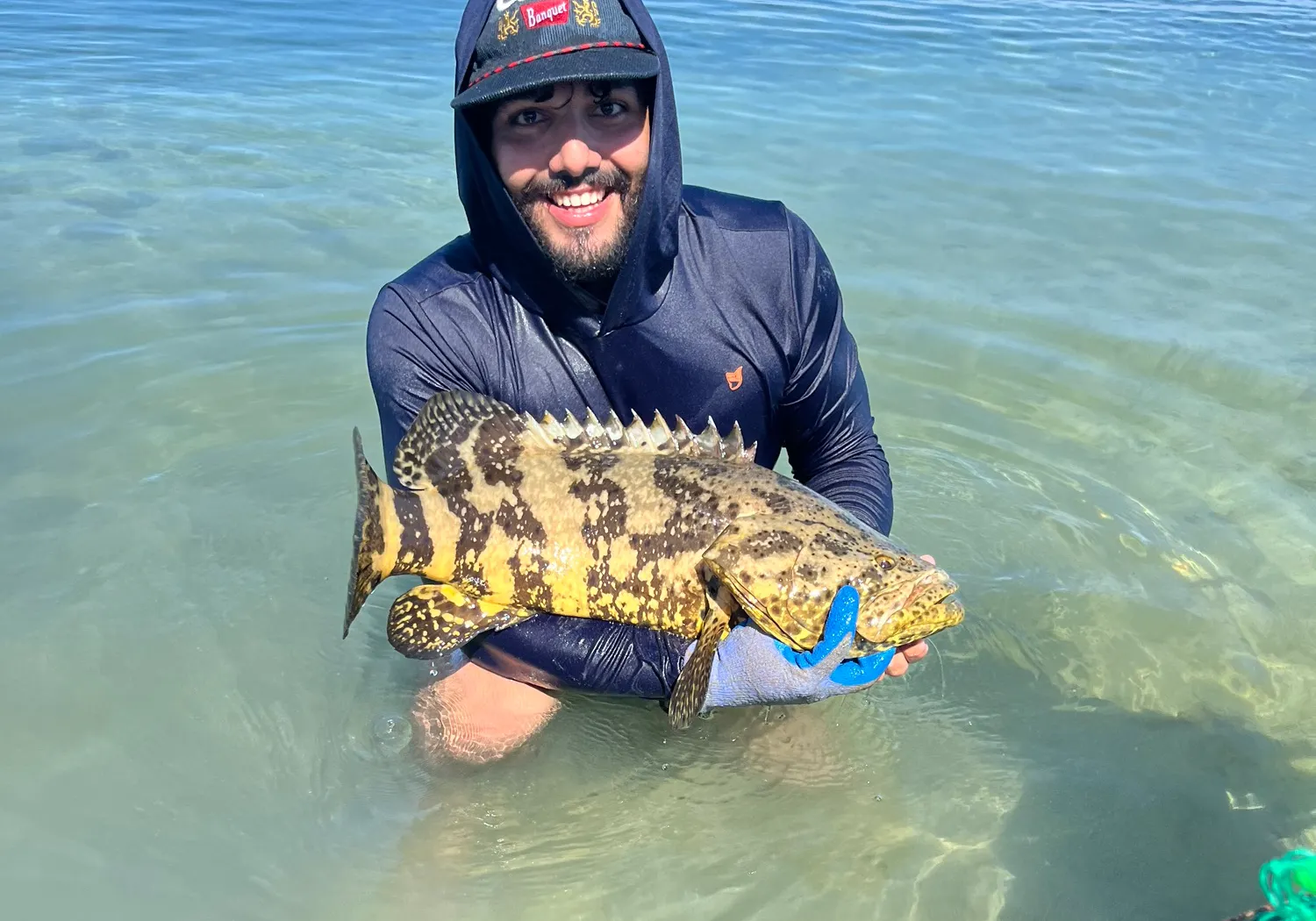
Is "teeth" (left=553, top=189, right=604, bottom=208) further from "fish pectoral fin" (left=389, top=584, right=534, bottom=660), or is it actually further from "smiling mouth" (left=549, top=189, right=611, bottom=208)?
"fish pectoral fin" (left=389, top=584, right=534, bottom=660)

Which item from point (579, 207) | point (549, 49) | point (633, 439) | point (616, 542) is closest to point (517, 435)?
point (633, 439)

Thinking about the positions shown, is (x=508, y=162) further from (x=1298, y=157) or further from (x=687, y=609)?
(x=1298, y=157)

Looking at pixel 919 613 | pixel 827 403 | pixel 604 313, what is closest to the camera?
pixel 919 613

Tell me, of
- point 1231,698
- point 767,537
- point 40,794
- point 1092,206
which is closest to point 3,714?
point 40,794

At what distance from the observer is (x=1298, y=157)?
11.4m

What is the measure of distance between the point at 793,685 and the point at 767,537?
674 mm

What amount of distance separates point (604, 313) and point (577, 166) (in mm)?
→ 622

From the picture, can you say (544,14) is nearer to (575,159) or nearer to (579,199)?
(575,159)

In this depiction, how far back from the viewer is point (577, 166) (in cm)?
387

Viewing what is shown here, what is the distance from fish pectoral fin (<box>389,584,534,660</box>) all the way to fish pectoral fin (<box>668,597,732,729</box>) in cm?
65

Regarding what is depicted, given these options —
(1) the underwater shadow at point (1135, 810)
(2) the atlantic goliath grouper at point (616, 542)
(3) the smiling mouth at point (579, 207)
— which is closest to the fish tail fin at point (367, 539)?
(2) the atlantic goliath grouper at point (616, 542)

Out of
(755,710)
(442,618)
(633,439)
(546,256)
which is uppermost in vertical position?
(546,256)

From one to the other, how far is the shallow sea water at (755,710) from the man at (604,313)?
638 mm

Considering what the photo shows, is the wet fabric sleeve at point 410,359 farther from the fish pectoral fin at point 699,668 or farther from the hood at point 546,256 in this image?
the fish pectoral fin at point 699,668
